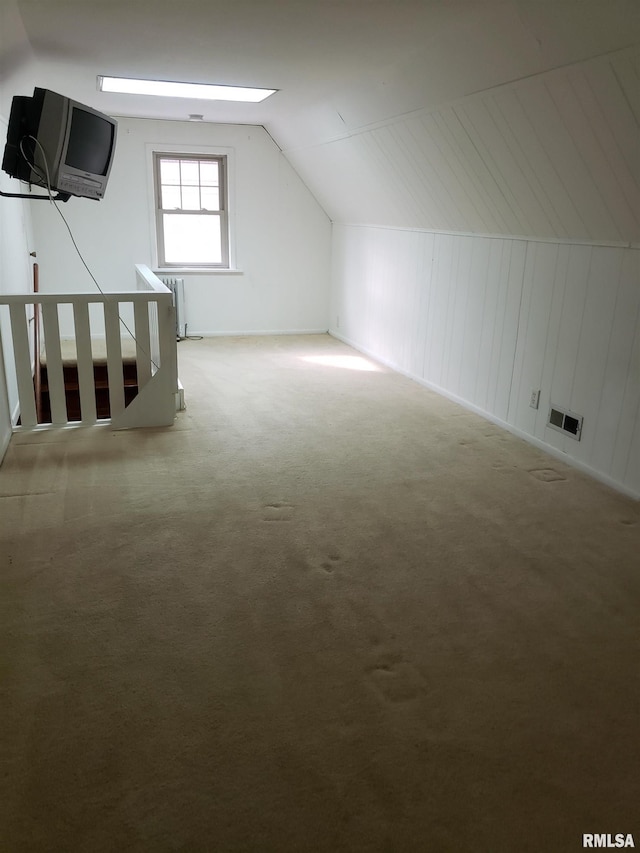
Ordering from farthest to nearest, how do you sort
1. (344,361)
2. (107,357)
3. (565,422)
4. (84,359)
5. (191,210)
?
(191,210) → (344,361) → (107,357) → (84,359) → (565,422)

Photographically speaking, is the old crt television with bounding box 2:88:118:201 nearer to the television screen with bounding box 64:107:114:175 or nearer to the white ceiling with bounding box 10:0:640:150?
the television screen with bounding box 64:107:114:175

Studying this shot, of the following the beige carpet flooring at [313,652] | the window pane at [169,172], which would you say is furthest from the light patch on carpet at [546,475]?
the window pane at [169,172]

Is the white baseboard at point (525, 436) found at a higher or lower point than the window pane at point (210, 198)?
lower

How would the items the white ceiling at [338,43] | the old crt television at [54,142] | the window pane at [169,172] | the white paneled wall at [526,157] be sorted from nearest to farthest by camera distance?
the white ceiling at [338,43] < the white paneled wall at [526,157] < the old crt television at [54,142] < the window pane at [169,172]

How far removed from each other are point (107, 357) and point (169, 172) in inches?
140

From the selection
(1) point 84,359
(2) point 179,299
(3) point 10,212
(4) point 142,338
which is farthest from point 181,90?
(1) point 84,359

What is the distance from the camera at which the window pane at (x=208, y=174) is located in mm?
6659

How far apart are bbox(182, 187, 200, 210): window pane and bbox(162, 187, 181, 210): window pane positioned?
0.20 ft

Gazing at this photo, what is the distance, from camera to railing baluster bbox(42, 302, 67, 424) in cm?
354

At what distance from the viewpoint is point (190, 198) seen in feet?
22.0

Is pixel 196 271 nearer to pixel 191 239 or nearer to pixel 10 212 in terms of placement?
pixel 191 239

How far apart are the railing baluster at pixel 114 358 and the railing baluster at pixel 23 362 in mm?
432

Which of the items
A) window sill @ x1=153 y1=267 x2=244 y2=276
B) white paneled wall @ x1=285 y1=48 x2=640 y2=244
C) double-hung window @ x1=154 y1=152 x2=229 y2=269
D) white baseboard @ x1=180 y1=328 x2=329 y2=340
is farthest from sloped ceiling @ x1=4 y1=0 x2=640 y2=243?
white baseboard @ x1=180 y1=328 x2=329 y2=340

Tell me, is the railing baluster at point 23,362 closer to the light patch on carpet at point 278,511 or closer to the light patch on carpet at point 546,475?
the light patch on carpet at point 278,511
